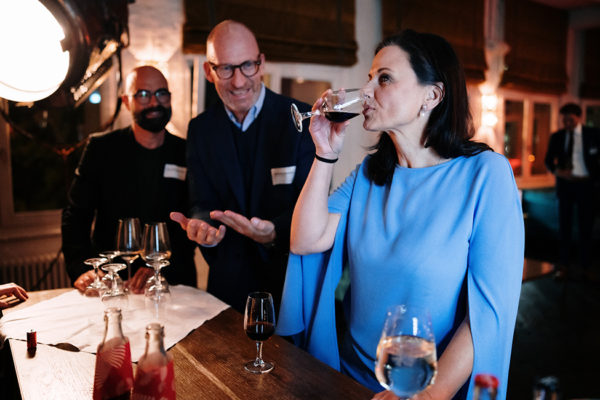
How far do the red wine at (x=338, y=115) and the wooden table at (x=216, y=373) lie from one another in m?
0.71

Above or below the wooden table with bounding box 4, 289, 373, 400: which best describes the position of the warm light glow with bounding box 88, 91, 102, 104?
above

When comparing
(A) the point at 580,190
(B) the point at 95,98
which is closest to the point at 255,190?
(B) the point at 95,98

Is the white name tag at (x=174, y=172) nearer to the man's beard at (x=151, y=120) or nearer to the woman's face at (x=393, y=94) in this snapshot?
the man's beard at (x=151, y=120)

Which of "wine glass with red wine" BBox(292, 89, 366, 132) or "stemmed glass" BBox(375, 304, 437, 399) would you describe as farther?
"wine glass with red wine" BBox(292, 89, 366, 132)

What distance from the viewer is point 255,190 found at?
7.14 ft

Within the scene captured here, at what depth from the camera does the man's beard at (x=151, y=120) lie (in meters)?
2.55

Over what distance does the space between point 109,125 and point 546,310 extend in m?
3.88

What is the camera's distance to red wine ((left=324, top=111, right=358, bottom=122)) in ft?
4.94

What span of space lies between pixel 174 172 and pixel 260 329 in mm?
1503

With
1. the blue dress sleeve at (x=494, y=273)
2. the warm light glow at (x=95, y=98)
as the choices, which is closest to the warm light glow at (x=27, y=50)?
the blue dress sleeve at (x=494, y=273)

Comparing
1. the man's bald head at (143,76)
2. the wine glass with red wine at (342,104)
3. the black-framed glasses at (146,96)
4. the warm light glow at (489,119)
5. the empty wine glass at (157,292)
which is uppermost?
the warm light glow at (489,119)

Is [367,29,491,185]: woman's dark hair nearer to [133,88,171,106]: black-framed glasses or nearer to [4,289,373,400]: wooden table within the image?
[4,289,373,400]: wooden table

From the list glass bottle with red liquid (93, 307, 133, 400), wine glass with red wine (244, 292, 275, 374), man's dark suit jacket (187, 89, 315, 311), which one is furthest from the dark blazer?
glass bottle with red liquid (93, 307, 133, 400)

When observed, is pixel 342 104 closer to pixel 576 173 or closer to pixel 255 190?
pixel 255 190
